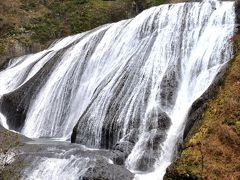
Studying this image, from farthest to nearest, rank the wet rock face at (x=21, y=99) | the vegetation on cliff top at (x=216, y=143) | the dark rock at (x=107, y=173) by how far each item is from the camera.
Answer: the wet rock face at (x=21, y=99) < the dark rock at (x=107, y=173) < the vegetation on cliff top at (x=216, y=143)

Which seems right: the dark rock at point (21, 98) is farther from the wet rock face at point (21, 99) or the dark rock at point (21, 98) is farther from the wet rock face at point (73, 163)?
the wet rock face at point (73, 163)

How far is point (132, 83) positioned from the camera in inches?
884

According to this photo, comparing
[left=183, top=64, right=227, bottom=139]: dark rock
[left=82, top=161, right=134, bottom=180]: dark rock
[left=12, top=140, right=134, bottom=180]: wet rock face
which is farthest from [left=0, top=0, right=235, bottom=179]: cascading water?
[left=82, top=161, right=134, bottom=180]: dark rock

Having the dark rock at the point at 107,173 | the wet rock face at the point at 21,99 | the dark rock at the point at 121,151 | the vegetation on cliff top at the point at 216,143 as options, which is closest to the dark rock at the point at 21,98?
the wet rock face at the point at 21,99

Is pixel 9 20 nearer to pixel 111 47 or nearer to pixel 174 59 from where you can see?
pixel 111 47

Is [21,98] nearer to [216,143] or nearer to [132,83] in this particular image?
[132,83]

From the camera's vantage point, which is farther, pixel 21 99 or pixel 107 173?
pixel 21 99

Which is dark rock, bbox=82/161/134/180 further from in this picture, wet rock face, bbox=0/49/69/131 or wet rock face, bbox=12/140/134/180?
wet rock face, bbox=0/49/69/131

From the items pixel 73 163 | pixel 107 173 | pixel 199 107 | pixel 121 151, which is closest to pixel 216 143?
pixel 199 107

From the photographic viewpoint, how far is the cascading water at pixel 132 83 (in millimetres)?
19406

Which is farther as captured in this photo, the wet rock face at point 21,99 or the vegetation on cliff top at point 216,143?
the wet rock face at point 21,99

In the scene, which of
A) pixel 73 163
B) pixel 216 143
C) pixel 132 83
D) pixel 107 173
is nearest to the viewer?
pixel 216 143

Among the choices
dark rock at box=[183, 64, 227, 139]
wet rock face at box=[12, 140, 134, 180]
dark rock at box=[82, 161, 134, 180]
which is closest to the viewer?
dark rock at box=[82, 161, 134, 180]

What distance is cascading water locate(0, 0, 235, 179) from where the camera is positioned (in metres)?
19.4
